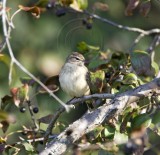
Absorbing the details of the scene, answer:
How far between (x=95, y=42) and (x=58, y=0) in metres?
1.58

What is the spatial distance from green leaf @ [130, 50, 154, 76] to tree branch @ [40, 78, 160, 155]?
1.08ft

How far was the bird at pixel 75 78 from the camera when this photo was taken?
242 inches

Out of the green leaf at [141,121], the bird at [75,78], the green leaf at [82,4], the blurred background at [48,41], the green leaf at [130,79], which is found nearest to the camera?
the green leaf at [141,121]

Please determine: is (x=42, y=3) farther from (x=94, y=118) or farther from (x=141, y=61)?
(x=94, y=118)

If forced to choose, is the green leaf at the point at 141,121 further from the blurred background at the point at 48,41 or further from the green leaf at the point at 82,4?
the blurred background at the point at 48,41

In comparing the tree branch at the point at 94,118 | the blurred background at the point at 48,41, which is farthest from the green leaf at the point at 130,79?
the blurred background at the point at 48,41

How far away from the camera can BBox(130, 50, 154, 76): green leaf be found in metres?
4.88

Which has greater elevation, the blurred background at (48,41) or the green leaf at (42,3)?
the green leaf at (42,3)

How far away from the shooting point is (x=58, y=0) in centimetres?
543

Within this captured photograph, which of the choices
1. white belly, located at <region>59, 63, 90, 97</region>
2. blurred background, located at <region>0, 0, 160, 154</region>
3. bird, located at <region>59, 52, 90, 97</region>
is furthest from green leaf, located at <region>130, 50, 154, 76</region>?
blurred background, located at <region>0, 0, 160, 154</region>

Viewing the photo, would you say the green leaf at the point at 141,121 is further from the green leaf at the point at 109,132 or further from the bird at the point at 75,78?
the bird at the point at 75,78

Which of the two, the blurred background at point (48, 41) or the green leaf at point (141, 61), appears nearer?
the green leaf at point (141, 61)

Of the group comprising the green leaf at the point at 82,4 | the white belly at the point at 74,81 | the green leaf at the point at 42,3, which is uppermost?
the green leaf at the point at 42,3

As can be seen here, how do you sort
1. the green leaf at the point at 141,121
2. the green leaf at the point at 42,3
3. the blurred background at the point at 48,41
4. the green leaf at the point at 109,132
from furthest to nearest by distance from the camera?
the blurred background at the point at 48,41
the green leaf at the point at 42,3
the green leaf at the point at 109,132
the green leaf at the point at 141,121
